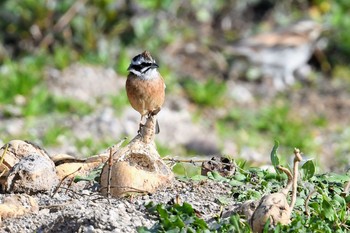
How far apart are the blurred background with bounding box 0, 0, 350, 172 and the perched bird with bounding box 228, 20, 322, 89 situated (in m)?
0.02

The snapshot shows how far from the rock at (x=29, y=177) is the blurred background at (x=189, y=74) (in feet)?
11.2

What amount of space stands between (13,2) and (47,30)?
0.55 metres

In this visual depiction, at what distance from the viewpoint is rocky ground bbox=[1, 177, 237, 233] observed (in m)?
4.23

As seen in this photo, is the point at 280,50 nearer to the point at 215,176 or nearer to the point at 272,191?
the point at 215,176

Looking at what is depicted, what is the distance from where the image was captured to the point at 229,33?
42.1 ft

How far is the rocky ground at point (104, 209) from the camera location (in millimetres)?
4234

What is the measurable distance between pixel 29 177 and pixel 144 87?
4.95 feet

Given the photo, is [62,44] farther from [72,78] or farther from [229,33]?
[229,33]

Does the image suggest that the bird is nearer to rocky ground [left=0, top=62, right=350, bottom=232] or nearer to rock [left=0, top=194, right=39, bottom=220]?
rocky ground [left=0, top=62, right=350, bottom=232]

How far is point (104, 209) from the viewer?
171 inches

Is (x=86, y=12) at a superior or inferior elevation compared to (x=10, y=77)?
superior

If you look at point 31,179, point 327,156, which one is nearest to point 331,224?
point 31,179

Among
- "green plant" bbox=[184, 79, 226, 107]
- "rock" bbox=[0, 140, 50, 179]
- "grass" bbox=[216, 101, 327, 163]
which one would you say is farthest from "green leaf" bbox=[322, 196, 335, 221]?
"green plant" bbox=[184, 79, 226, 107]

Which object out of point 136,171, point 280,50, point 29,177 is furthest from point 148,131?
point 280,50
